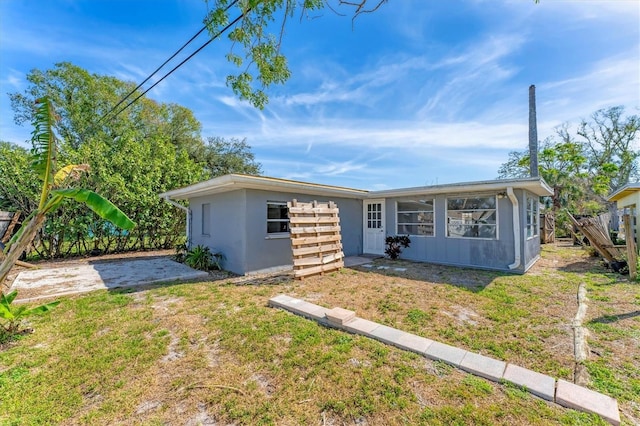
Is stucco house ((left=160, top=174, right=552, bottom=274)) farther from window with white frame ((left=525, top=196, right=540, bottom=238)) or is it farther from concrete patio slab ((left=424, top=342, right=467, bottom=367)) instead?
concrete patio slab ((left=424, top=342, right=467, bottom=367))

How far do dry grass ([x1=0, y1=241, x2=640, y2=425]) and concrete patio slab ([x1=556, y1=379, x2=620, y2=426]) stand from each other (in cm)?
10

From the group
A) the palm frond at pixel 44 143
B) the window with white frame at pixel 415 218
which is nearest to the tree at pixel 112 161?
the palm frond at pixel 44 143

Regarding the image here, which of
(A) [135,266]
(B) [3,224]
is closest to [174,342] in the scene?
(A) [135,266]

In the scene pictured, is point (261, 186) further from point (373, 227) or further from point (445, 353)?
point (445, 353)

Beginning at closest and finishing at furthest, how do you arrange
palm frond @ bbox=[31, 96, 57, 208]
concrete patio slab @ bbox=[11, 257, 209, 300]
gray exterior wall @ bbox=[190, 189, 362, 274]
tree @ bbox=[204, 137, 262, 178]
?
palm frond @ bbox=[31, 96, 57, 208]
concrete patio slab @ bbox=[11, 257, 209, 300]
gray exterior wall @ bbox=[190, 189, 362, 274]
tree @ bbox=[204, 137, 262, 178]

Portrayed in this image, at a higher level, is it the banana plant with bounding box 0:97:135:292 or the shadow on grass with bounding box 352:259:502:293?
the banana plant with bounding box 0:97:135:292

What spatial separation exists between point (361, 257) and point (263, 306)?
5.96 metres

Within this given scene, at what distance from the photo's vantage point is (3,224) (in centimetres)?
818

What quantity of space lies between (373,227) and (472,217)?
352 centimetres

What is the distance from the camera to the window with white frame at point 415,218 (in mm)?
9188

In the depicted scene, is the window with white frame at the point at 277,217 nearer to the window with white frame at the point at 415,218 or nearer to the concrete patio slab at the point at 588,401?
the window with white frame at the point at 415,218

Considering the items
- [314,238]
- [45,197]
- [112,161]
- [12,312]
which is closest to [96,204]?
[45,197]

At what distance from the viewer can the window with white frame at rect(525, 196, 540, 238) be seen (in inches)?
337

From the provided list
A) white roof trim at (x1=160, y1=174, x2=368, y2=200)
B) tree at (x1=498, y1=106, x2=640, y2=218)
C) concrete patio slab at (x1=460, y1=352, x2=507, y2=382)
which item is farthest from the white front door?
tree at (x1=498, y1=106, x2=640, y2=218)
